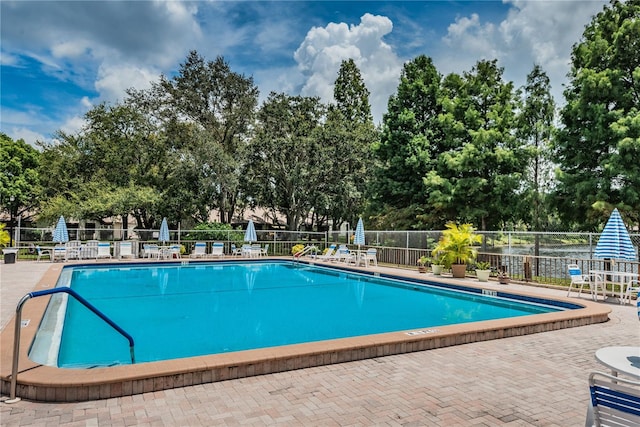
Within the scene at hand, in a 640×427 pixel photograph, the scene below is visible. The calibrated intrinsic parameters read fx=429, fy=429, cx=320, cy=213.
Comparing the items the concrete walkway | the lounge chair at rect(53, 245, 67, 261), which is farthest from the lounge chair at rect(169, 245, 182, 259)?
the concrete walkway

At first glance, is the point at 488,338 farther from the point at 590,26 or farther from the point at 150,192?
the point at 150,192

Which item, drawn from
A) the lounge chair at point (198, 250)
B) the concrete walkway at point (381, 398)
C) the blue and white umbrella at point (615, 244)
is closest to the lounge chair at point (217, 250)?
the lounge chair at point (198, 250)

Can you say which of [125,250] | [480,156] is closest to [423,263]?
[480,156]

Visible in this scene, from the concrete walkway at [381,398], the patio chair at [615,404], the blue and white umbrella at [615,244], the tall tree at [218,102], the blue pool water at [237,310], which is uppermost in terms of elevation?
the tall tree at [218,102]

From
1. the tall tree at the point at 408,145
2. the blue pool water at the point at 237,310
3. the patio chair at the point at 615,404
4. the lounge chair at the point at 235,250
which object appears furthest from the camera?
the tall tree at the point at 408,145

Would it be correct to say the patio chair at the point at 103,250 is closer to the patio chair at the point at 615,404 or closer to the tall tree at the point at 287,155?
the tall tree at the point at 287,155

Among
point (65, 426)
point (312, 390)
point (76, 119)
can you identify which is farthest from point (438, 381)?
point (76, 119)

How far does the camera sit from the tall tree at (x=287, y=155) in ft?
90.2

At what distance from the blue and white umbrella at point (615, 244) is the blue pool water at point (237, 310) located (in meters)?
1.73

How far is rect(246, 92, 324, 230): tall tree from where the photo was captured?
27.5 meters

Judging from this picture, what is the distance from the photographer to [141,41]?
10672 millimetres

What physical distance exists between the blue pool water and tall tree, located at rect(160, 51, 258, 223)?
14981mm

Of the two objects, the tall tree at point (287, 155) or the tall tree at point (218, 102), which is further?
the tall tree at point (218, 102)

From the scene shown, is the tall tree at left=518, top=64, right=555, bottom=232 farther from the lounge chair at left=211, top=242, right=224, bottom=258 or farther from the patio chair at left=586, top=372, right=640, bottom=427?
the patio chair at left=586, top=372, right=640, bottom=427
